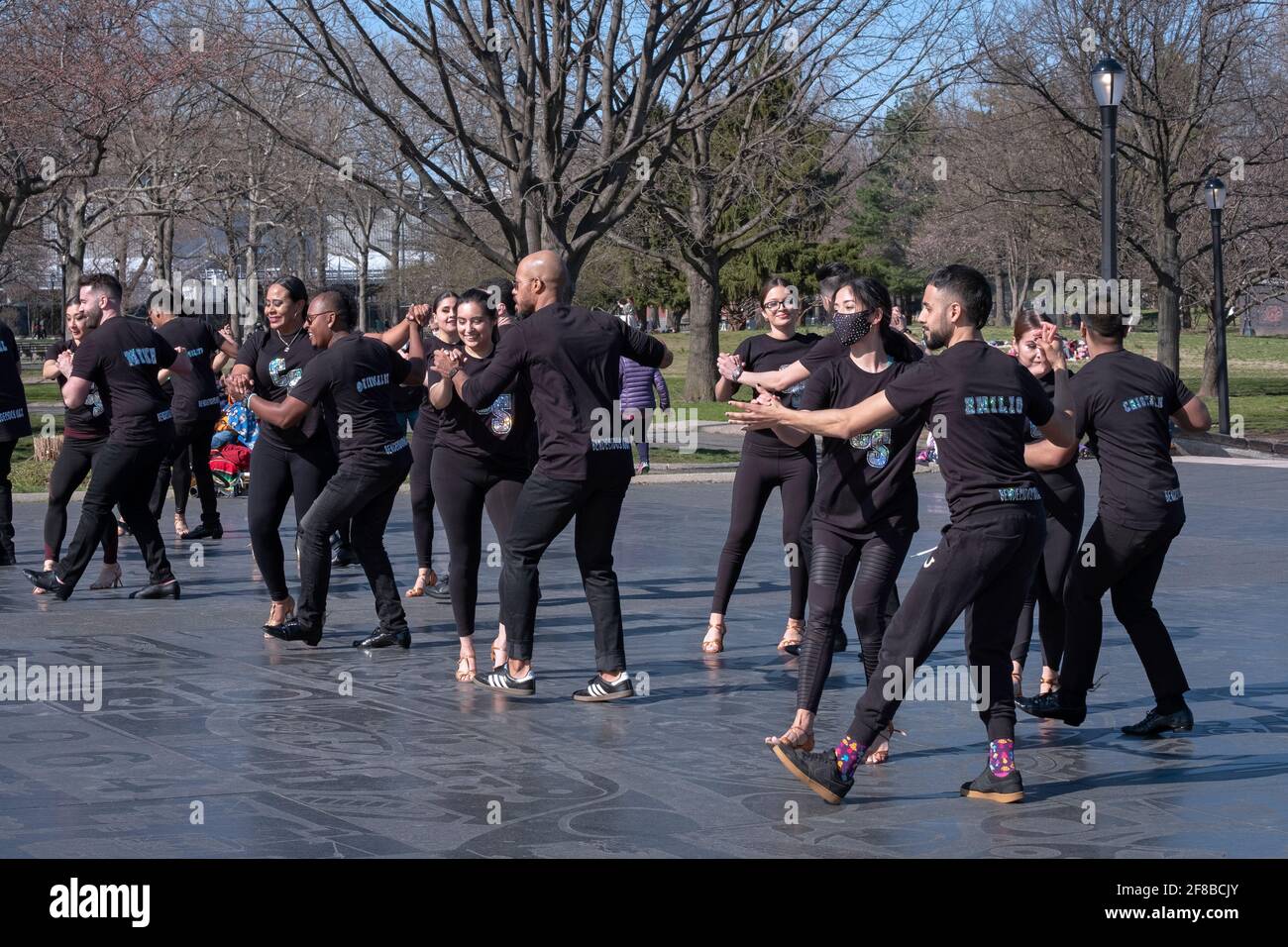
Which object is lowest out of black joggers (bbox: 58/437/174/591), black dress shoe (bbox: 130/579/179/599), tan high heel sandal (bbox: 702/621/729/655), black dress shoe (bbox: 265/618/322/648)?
tan high heel sandal (bbox: 702/621/729/655)

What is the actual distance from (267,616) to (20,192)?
11996 millimetres

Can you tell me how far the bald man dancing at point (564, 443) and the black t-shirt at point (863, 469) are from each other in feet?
3.62

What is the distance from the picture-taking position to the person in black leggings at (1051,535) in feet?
24.9

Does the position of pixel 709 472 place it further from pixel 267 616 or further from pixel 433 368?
pixel 433 368

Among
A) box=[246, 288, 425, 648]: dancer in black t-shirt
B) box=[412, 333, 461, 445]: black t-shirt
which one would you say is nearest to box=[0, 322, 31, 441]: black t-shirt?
box=[412, 333, 461, 445]: black t-shirt

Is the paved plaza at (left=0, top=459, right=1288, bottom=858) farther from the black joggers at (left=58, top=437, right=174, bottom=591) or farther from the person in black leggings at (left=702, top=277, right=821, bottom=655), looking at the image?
the black joggers at (left=58, top=437, right=174, bottom=591)

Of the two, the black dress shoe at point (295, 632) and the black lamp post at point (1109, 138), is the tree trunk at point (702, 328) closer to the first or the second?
the black lamp post at point (1109, 138)

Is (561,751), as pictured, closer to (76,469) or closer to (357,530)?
(357,530)

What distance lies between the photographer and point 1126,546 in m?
6.99

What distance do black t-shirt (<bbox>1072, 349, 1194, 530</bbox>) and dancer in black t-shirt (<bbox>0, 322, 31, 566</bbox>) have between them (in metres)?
8.13

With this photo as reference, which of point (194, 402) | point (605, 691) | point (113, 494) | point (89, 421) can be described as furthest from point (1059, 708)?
point (194, 402)

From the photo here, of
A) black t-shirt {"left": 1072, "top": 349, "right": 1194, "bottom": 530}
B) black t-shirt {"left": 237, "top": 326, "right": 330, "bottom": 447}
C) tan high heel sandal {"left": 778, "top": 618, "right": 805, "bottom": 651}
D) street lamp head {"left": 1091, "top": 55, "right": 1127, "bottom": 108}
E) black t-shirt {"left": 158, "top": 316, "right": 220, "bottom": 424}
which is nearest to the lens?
black t-shirt {"left": 1072, "top": 349, "right": 1194, "bottom": 530}

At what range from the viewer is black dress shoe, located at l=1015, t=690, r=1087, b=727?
7094 mm

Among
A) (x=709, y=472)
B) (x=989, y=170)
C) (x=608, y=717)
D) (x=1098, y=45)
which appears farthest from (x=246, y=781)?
(x=989, y=170)
